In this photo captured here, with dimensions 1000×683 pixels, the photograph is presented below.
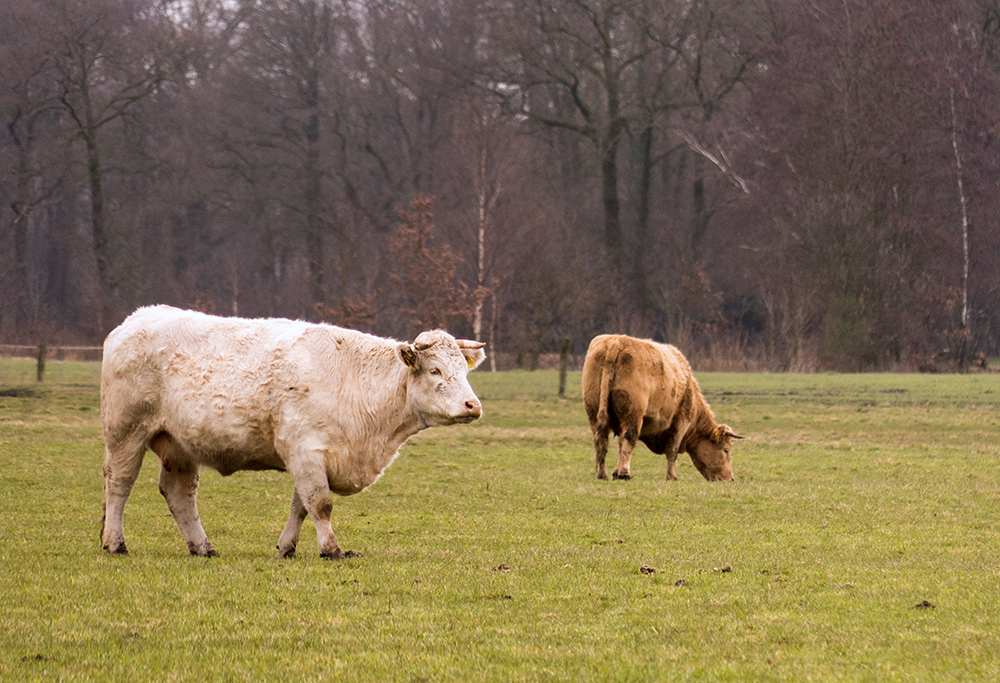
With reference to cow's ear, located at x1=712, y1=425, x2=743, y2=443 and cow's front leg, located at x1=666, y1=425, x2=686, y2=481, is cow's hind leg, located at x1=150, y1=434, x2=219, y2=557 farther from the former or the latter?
cow's ear, located at x1=712, y1=425, x2=743, y2=443

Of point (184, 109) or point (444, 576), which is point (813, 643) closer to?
point (444, 576)

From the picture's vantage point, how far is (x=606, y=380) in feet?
52.3

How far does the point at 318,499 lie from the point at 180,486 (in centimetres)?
133

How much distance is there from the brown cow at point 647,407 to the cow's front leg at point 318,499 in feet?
23.1

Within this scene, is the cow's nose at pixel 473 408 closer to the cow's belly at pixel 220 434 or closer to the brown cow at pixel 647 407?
the cow's belly at pixel 220 434

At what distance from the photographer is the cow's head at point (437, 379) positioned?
Result: 9.65m

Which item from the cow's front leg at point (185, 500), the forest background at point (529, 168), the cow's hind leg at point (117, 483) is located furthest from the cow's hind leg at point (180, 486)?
the forest background at point (529, 168)

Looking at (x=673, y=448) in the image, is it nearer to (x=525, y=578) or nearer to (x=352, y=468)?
(x=352, y=468)

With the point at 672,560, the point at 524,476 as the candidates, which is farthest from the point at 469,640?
the point at 524,476

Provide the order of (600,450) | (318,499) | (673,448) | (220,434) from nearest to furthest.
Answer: (318,499), (220,434), (600,450), (673,448)

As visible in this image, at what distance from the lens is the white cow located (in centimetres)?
940

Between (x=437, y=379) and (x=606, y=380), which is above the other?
(x=437, y=379)

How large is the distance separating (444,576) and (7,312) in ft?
172

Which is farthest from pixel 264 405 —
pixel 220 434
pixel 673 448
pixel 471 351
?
pixel 673 448
